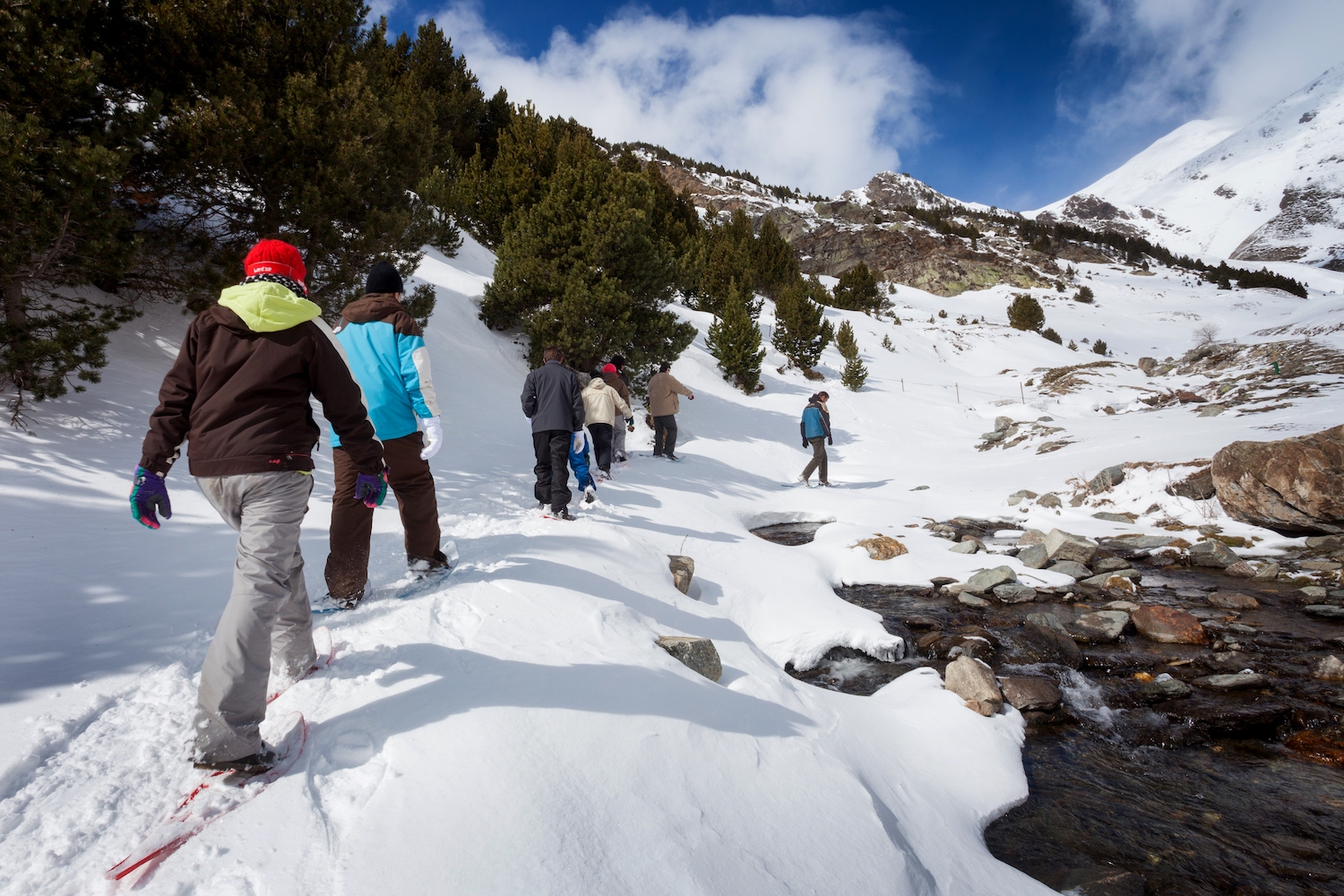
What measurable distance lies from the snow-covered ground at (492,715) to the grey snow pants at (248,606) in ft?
0.77

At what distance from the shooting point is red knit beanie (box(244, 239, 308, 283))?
7.70 feet

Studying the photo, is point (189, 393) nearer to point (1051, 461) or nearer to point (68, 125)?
point (68, 125)

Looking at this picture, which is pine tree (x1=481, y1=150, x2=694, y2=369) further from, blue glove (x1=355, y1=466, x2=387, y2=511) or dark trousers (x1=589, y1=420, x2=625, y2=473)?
blue glove (x1=355, y1=466, x2=387, y2=511)

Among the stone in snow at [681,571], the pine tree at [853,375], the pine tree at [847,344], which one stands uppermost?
the pine tree at [847,344]

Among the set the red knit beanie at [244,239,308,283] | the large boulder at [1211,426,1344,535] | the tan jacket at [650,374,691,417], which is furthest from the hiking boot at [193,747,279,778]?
the large boulder at [1211,426,1344,535]

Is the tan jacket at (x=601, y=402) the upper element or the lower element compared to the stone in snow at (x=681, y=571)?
upper

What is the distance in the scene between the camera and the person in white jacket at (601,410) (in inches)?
329

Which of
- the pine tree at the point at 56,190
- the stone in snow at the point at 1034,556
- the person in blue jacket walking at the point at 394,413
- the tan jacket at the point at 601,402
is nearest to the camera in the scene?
the person in blue jacket walking at the point at 394,413

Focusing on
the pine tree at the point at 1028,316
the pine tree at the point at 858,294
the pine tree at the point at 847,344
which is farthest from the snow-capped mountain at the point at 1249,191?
the pine tree at the point at 847,344

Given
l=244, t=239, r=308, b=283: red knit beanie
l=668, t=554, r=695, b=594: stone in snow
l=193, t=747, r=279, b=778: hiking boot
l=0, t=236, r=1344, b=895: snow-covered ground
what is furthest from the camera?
l=668, t=554, r=695, b=594: stone in snow

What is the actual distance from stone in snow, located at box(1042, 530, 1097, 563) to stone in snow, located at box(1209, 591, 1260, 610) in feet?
4.49

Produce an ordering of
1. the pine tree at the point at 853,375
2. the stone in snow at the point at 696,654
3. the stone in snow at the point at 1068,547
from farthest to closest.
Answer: the pine tree at the point at 853,375 → the stone in snow at the point at 1068,547 → the stone in snow at the point at 696,654

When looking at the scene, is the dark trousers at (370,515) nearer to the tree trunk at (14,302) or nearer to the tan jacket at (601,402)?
the tree trunk at (14,302)

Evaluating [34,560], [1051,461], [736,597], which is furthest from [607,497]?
[1051,461]
